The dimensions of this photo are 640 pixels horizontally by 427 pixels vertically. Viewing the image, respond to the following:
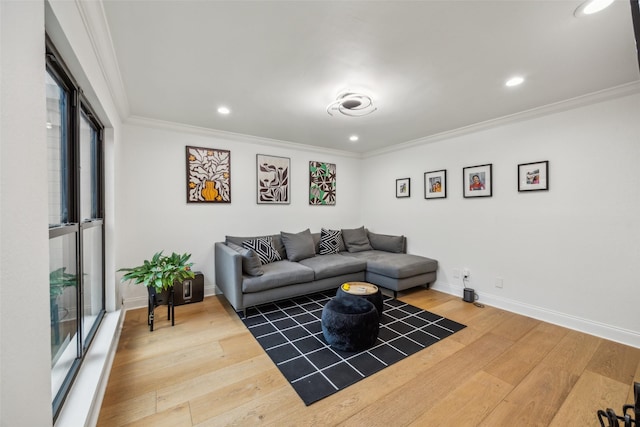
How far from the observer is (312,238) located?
429 cm

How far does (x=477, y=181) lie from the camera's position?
347cm

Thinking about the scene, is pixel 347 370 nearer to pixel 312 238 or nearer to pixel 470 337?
pixel 470 337

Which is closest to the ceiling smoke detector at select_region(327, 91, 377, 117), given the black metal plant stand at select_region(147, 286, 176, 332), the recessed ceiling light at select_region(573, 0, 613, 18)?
the recessed ceiling light at select_region(573, 0, 613, 18)

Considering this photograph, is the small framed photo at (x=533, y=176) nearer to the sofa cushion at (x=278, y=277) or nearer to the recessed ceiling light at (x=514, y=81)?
the recessed ceiling light at (x=514, y=81)

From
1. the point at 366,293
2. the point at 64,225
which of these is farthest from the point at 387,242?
the point at 64,225

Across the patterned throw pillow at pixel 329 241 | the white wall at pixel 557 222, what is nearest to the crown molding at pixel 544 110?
the white wall at pixel 557 222

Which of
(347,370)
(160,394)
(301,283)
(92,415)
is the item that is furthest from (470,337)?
(92,415)

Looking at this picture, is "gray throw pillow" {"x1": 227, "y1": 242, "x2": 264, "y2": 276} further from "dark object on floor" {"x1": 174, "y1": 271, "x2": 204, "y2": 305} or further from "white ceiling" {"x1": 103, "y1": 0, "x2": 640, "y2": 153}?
"white ceiling" {"x1": 103, "y1": 0, "x2": 640, "y2": 153}

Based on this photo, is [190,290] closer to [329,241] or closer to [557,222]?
[329,241]

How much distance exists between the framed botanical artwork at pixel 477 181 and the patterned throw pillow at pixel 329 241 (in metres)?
2.10

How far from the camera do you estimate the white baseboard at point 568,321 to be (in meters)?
2.38

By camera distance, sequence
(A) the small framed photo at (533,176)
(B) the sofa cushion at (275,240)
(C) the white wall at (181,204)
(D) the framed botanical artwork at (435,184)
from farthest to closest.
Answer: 1. (D) the framed botanical artwork at (435,184)
2. (B) the sofa cushion at (275,240)
3. (C) the white wall at (181,204)
4. (A) the small framed photo at (533,176)

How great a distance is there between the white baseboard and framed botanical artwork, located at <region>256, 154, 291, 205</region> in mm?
3242

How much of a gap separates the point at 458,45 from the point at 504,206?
2241 mm
